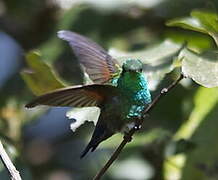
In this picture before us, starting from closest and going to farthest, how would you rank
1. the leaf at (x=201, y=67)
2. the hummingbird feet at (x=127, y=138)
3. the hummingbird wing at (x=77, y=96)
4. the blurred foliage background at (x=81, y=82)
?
the hummingbird wing at (x=77, y=96) < the hummingbird feet at (x=127, y=138) < the leaf at (x=201, y=67) < the blurred foliage background at (x=81, y=82)

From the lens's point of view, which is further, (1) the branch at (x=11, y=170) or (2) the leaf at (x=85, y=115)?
(2) the leaf at (x=85, y=115)

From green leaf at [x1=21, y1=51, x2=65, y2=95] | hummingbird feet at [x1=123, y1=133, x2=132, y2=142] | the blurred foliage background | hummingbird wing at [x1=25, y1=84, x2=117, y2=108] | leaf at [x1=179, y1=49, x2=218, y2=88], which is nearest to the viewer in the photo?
hummingbird wing at [x1=25, y1=84, x2=117, y2=108]

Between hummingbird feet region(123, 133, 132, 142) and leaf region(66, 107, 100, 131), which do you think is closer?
hummingbird feet region(123, 133, 132, 142)

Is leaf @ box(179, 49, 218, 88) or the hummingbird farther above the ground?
leaf @ box(179, 49, 218, 88)

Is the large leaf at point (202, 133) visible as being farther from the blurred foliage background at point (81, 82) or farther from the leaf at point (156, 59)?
the leaf at point (156, 59)

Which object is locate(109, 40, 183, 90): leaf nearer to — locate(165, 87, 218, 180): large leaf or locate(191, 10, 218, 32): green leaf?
locate(191, 10, 218, 32): green leaf

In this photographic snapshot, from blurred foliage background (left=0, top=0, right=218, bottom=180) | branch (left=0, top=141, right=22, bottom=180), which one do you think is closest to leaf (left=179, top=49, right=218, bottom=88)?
blurred foliage background (left=0, top=0, right=218, bottom=180)

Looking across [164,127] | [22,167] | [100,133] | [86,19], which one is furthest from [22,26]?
[100,133]

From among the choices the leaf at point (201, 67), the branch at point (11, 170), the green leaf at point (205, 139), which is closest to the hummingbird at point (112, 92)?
the leaf at point (201, 67)
